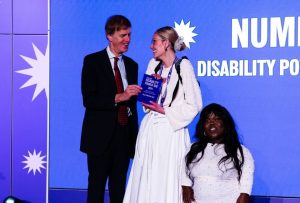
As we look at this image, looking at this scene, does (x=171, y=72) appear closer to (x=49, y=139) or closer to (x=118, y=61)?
(x=118, y=61)

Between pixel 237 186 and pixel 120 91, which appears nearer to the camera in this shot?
pixel 237 186

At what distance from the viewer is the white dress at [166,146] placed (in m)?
4.19

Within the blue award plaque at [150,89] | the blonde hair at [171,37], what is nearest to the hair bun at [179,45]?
the blonde hair at [171,37]

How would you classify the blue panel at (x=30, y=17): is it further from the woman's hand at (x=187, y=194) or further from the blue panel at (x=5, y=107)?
the woman's hand at (x=187, y=194)

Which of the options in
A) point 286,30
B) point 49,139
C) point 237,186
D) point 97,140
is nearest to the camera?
point 237,186

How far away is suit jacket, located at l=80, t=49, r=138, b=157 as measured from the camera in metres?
4.53

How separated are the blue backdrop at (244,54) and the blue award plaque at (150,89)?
119cm

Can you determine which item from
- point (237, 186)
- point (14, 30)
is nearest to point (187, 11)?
point (14, 30)

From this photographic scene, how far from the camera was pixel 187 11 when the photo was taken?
17.6ft

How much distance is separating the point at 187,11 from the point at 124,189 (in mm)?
1593

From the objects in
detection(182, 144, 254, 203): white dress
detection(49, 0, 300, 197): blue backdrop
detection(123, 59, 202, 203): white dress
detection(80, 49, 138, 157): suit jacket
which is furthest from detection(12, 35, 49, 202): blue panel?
detection(182, 144, 254, 203): white dress

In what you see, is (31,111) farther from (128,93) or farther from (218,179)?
(218,179)

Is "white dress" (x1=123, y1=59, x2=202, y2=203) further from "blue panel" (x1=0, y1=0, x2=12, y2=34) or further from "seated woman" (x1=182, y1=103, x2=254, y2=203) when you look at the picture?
"blue panel" (x1=0, y1=0, x2=12, y2=34)

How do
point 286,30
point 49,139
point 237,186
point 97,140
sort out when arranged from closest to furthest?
point 237,186
point 97,140
point 286,30
point 49,139
